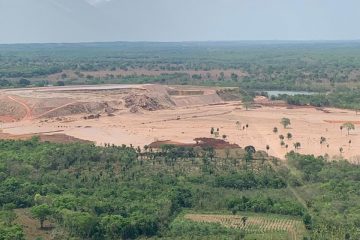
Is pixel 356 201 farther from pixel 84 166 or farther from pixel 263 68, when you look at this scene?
pixel 263 68

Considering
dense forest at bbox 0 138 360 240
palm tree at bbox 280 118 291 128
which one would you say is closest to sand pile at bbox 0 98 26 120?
dense forest at bbox 0 138 360 240

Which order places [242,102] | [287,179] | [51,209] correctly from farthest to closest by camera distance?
[242,102], [287,179], [51,209]

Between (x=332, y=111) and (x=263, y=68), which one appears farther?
(x=263, y=68)

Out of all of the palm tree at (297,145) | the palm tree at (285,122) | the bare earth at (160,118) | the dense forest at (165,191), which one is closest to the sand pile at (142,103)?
the bare earth at (160,118)

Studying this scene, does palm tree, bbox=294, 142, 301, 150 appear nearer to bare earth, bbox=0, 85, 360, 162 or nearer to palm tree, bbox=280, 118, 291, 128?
bare earth, bbox=0, 85, 360, 162

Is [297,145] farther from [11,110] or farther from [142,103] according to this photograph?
[11,110]

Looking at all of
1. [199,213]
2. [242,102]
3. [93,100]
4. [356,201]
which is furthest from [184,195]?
[242,102]
